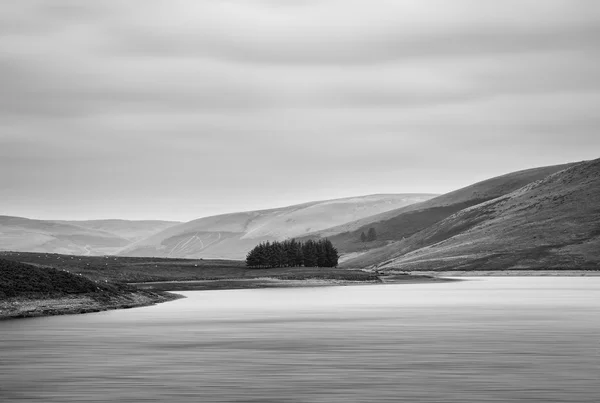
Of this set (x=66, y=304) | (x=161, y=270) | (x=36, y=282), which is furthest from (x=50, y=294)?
(x=161, y=270)

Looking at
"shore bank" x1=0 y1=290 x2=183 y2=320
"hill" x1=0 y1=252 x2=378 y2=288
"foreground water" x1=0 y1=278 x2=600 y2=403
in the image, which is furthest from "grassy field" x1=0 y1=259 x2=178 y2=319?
"hill" x1=0 y1=252 x2=378 y2=288

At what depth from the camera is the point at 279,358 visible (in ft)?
148

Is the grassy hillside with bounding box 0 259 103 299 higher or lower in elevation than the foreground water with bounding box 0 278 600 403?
higher

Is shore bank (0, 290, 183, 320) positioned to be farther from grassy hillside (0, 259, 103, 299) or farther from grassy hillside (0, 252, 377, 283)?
grassy hillside (0, 252, 377, 283)

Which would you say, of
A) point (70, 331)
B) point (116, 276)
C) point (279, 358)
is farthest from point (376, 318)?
point (116, 276)

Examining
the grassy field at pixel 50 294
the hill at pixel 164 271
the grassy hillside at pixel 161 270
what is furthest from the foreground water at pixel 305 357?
the hill at pixel 164 271

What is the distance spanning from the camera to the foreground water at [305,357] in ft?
112

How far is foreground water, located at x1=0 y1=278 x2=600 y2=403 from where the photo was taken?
34250mm

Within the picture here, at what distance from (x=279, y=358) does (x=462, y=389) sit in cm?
1239

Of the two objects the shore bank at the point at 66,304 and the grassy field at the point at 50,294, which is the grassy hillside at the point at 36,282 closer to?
the grassy field at the point at 50,294

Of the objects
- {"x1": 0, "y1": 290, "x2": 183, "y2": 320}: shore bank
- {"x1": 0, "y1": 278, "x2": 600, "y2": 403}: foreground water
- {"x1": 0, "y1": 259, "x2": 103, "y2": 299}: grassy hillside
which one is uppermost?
{"x1": 0, "y1": 259, "x2": 103, "y2": 299}: grassy hillside

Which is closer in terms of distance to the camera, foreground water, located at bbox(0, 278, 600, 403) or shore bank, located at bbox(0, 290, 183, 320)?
foreground water, located at bbox(0, 278, 600, 403)

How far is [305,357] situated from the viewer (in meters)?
45.3

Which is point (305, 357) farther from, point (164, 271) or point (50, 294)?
point (164, 271)
